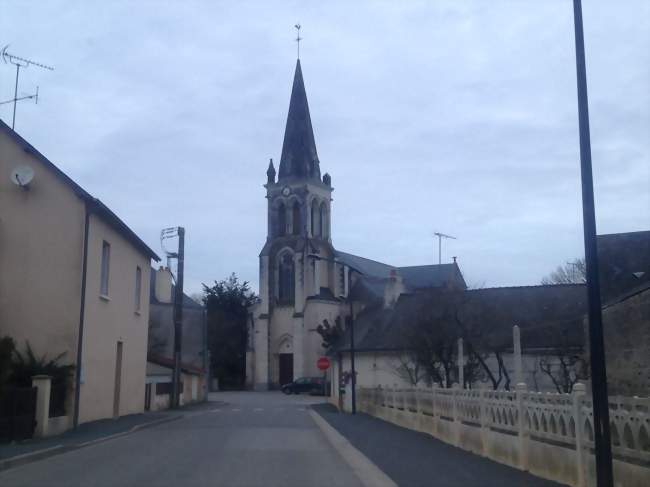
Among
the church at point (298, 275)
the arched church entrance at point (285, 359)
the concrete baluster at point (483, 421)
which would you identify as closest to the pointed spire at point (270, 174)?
the church at point (298, 275)

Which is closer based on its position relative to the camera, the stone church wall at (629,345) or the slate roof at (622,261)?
the stone church wall at (629,345)

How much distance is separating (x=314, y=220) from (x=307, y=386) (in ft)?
74.2

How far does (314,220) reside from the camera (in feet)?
274

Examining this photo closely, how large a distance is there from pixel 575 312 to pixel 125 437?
26535 mm

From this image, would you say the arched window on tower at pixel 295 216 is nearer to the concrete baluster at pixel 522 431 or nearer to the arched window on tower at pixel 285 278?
the arched window on tower at pixel 285 278

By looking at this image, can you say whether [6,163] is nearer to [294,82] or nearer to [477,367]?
[477,367]

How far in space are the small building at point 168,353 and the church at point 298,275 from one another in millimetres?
8307

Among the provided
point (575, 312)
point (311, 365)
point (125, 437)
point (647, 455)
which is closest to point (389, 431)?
point (125, 437)

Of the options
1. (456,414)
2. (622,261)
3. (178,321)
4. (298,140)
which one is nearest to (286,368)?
(298,140)

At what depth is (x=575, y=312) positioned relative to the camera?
40094 mm

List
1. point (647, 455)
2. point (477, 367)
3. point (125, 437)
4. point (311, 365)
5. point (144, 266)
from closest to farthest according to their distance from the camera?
point (647, 455) < point (125, 437) < point (144, 266) < point (477, 367) < point (311, 365)

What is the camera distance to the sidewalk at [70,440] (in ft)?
48.1

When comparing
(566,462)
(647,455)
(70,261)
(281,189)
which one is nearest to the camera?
(647,455)

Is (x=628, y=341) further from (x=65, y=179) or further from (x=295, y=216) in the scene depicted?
(x=295, y=216)
